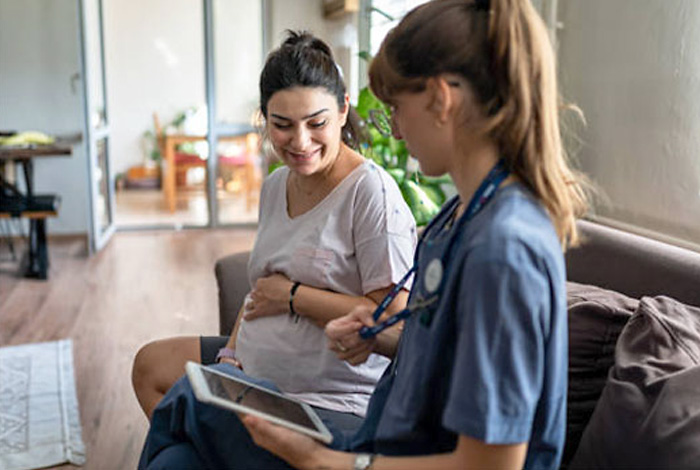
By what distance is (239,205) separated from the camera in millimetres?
6668

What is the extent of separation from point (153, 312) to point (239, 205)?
279 cm

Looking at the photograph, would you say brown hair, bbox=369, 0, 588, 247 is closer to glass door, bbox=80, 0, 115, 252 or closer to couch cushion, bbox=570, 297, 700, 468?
couch cushion, bbox=570, 297, 700, 468

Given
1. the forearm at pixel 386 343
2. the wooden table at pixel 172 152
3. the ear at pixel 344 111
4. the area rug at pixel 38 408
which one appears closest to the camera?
the forearm at pixel 386 343

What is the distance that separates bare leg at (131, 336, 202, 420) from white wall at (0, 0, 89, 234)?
410 centimetres

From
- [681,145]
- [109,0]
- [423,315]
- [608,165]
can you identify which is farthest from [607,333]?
[109,0]

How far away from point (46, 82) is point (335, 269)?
15.9 ft

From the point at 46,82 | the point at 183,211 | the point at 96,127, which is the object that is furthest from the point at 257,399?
the point at 183,211

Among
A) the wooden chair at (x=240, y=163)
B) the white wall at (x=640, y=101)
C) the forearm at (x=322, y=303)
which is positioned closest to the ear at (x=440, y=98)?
the forearm at (x=322, y=303)

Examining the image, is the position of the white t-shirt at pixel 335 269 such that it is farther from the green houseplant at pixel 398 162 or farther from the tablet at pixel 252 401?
the green houseplant at pixel 398 162

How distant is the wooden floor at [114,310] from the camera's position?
2682 millimetres

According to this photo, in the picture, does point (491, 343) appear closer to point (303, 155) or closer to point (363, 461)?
point (363, 461)

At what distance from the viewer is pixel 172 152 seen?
6.56 metres

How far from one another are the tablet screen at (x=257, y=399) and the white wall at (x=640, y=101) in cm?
132

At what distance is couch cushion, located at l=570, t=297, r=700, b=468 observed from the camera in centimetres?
111
